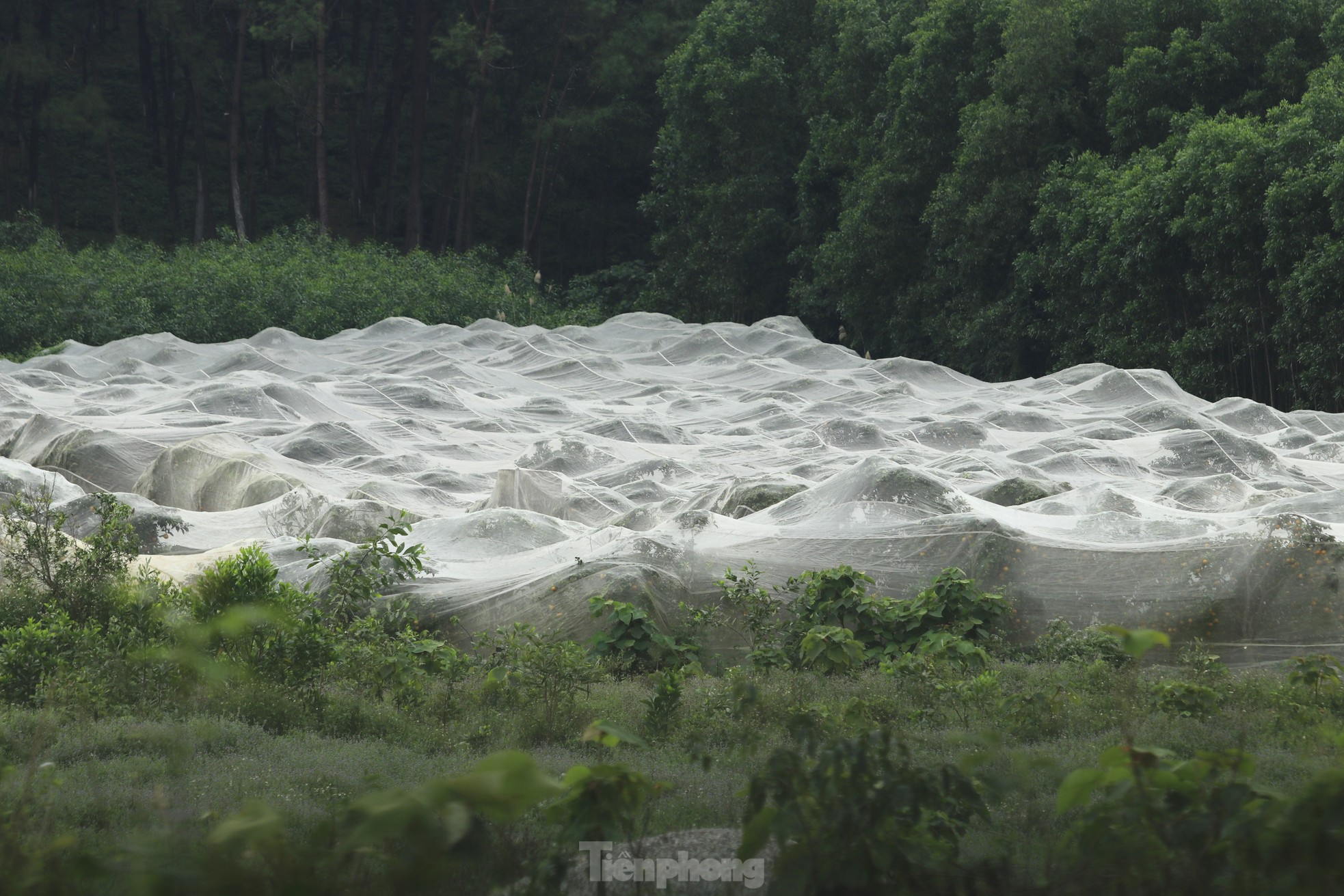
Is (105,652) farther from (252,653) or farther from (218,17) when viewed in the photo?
(218,17)

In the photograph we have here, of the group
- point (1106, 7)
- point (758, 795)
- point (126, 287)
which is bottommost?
point (126, 287)

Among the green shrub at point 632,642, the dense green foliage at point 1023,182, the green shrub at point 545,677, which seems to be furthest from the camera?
the dense green foliage at point 1023,182

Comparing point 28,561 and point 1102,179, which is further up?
point 1102,179

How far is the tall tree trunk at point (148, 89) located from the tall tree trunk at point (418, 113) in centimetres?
676

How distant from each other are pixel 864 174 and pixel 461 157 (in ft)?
47.6

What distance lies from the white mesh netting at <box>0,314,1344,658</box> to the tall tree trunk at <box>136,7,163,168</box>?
16.3 m

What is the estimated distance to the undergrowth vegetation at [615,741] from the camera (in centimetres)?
200

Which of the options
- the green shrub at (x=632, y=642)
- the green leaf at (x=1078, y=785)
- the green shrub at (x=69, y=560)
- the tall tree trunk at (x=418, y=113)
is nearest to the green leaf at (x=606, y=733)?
the green leaf at (x=1078, y=785)

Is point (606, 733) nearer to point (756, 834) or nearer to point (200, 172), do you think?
point (756, 834)

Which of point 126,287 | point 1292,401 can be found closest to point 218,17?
point 126,287

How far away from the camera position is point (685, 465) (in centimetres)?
1119

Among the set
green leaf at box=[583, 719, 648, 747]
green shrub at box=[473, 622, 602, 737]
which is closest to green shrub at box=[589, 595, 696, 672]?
green shrub at box=[473, 622, 602, 737]

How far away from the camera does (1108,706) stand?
5.05 meters

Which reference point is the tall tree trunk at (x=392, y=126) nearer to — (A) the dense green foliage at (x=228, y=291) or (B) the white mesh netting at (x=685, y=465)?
(A) the dense green foliage at (x=228, y=291)
